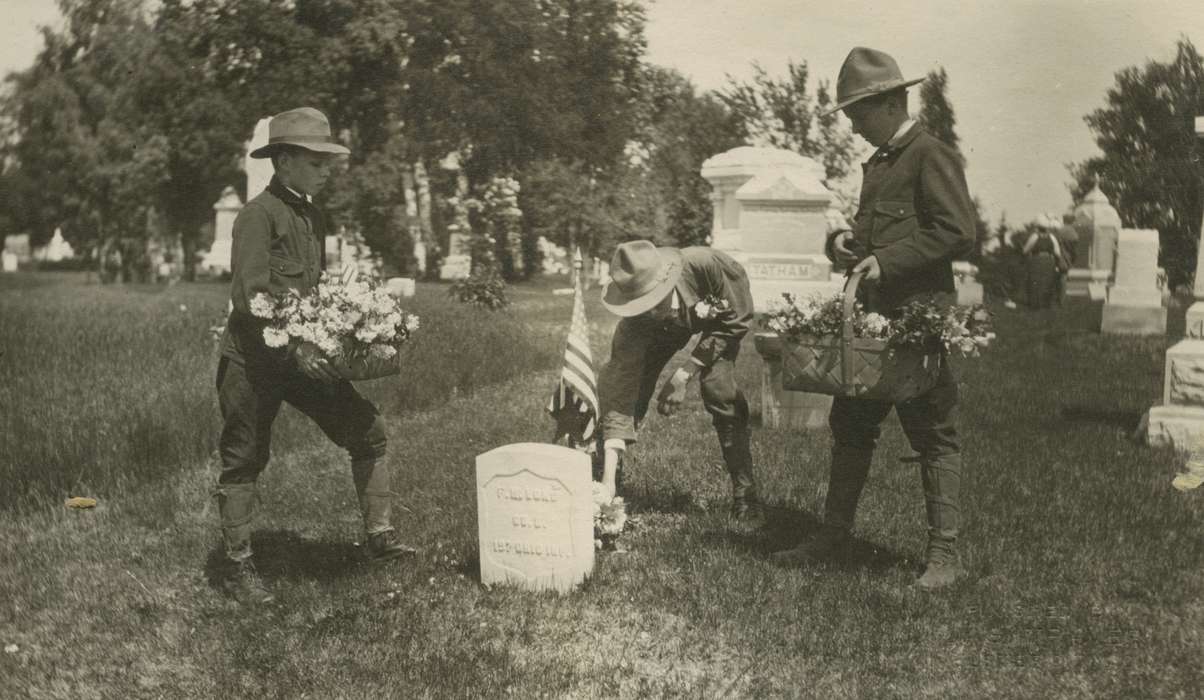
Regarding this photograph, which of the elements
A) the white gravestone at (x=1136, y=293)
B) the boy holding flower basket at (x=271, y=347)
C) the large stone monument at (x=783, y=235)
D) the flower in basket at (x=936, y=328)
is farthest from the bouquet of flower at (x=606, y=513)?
the white gravestone at (x=1136, y=293)

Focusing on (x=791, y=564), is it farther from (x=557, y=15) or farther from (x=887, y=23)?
(x=557, y=15)

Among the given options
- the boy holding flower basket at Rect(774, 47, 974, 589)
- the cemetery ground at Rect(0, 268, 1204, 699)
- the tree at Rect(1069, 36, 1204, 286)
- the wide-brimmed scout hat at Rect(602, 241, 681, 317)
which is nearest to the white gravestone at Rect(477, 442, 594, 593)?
the cemetery ground at Rect(0, 268, 1204, 699)

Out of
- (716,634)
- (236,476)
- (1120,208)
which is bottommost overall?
(716,634)

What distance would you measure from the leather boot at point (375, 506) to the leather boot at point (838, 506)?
1.92 meters

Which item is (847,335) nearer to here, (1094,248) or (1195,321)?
(1195,321)

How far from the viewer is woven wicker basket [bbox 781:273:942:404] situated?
467cm

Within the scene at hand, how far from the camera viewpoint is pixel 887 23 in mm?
8188

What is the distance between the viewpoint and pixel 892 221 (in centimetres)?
495

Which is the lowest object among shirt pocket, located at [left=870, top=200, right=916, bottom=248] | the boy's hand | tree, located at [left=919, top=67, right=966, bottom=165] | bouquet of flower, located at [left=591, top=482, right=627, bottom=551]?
bouquet of flower, located at [left=591, top=482, right=627, bottom=551]

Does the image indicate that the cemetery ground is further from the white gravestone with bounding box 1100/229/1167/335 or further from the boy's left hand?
the white gravestone with bounding box 1100/229/1167/335

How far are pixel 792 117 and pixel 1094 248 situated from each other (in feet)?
23.0

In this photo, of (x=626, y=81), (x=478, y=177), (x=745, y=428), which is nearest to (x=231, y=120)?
(x=478, y=177)

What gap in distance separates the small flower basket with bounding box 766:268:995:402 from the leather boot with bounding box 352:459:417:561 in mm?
2097

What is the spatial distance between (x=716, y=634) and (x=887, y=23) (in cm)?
526
